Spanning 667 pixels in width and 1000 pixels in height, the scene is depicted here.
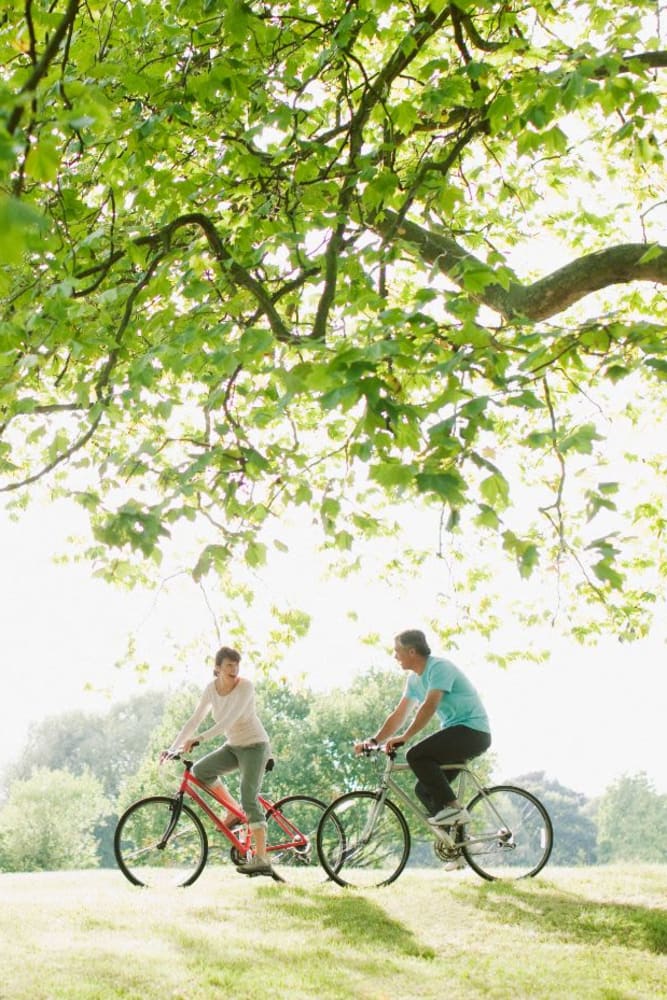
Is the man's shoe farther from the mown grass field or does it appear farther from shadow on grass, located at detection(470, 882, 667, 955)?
shadow on grass, located at detection(470, 882, 667, 955)

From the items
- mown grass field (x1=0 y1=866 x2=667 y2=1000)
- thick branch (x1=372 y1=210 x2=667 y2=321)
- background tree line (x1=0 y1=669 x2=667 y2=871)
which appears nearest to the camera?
mown grass field (x1=0 y1=866 x2=667 y2=1000)

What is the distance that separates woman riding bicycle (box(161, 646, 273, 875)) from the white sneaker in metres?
1.78

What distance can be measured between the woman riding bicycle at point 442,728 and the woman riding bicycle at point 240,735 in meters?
1.18

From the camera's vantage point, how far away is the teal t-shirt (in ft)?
25.8

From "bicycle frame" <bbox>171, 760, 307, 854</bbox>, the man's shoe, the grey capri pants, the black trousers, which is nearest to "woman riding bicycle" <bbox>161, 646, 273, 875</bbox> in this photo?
the grey capri pants

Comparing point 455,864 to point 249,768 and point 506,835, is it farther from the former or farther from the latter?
point 249,768

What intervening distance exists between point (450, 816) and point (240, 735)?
213cm

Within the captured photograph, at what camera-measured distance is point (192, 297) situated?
19.2ft

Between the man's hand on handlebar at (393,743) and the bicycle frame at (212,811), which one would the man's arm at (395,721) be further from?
the bicycle frame at (212,811)

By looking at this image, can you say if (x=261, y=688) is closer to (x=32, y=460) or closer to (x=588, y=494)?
(x=32, y=460)

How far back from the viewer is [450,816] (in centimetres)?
796

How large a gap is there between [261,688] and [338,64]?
36294 millimetres

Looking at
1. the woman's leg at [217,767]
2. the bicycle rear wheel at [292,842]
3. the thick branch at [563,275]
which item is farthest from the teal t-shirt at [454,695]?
the thick branch at [563,275]

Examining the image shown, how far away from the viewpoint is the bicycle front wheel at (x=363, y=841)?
848 centimetres
